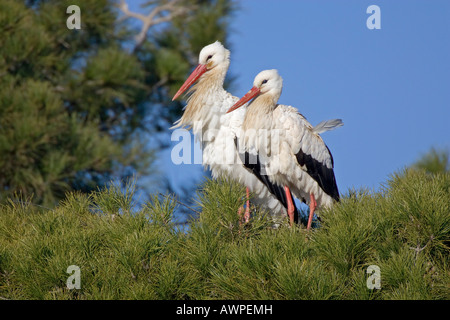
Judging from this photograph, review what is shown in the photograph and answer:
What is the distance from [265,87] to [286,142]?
47 centimetres

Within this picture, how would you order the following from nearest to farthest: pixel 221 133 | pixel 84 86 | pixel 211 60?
pixel 221 133, pixel 211 60, pixel 84 86

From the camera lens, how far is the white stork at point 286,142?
5.50 metres

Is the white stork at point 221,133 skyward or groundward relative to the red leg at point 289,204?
skyward

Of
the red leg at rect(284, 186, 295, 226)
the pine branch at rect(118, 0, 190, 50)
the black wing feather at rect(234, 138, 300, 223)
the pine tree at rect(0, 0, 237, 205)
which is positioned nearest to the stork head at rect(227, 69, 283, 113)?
the black wing feather at rect(234, 138, 300, 223)

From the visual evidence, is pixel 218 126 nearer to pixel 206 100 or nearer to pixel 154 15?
pixel 206 100

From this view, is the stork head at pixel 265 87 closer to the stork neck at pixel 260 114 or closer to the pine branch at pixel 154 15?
the stork neck at pixel 260 114

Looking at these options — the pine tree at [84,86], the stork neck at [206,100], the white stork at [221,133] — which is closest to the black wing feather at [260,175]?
the white stork at [221,133]

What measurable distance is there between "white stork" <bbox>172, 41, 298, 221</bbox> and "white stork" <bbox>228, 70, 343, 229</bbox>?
150mm

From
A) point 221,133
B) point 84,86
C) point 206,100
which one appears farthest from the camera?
point 84,86

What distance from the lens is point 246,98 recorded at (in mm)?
5656

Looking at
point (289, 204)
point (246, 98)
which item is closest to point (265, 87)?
point (246, 98)

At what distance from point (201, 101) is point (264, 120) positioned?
2.30 feet
